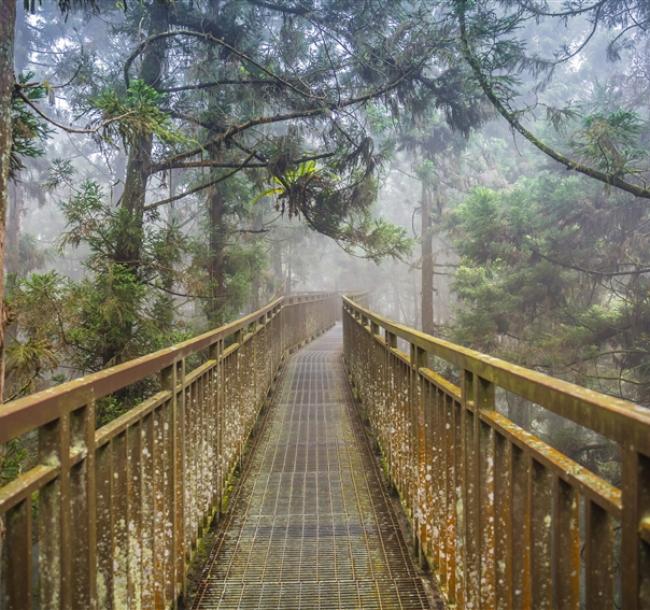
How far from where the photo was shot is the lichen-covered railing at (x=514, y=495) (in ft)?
3.51

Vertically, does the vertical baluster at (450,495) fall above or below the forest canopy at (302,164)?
below

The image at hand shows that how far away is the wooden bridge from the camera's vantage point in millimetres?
1263

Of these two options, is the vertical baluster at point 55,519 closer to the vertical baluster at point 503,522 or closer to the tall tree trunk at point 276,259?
the vertical baluster at point 503,522

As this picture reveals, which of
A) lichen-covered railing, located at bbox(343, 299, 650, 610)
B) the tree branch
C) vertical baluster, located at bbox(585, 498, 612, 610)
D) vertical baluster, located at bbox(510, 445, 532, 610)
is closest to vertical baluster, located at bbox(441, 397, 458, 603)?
lichen-covered railing, located at bbox(343, 299, 650, 610)

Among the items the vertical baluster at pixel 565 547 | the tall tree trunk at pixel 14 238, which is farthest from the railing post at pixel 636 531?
the tall tree trunk at pixel 14 238

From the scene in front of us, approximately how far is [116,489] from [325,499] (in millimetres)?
2553

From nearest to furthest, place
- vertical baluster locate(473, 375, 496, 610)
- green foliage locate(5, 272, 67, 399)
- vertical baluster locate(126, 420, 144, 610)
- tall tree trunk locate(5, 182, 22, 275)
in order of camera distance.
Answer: vertical baluster locate(473, 375, 496, 610) → vertical baluster locate(126, 420, 144, 610) → green foliage locate(5, 272, 67, 399) → tall tree trunk locate(5, 182, 22, 275)

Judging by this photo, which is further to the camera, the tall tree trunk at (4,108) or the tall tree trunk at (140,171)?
the tall tree trunk at (140,171)

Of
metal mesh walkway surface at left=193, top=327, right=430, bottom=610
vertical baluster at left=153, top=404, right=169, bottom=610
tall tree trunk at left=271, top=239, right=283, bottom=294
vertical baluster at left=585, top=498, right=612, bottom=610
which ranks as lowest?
metal mesh walkway surface at left=193, top=327, right=430, bottom=610

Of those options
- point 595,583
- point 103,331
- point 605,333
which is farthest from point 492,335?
point 595,583

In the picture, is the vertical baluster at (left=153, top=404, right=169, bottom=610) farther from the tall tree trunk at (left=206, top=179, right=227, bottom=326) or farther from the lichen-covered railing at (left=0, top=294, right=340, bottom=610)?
the tall tree trunk at (left=206, top=179, right=227, bottom=326)

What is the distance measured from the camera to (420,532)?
312cm

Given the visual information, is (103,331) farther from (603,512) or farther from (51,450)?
(603,512)

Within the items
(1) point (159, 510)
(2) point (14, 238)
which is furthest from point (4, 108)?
(2) point (14, 238)
